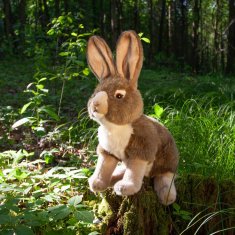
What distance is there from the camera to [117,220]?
2344mm

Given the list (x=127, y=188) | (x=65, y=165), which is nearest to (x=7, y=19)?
(x=65, y=165)

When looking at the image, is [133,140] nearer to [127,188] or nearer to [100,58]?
[127,188]

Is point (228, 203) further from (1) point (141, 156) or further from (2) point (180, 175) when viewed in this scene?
(1) point (141, 156)

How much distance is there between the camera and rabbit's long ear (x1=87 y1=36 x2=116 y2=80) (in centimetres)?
210

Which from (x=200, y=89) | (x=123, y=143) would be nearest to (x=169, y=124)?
(x=123, y=143)

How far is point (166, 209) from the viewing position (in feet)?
7.84

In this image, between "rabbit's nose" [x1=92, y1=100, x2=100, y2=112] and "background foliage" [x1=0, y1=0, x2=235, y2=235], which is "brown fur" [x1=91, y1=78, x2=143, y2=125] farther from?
"background foliage" [x1=0, y1=0, x2=235, y2=235]

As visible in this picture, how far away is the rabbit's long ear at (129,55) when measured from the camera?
2020 mm

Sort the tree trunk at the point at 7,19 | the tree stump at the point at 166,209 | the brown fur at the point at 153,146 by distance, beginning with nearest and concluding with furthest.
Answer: the brown fur at the point at 153,146 → the tree stump at the point at 166,209 → the tree trunk at the point at 7,19

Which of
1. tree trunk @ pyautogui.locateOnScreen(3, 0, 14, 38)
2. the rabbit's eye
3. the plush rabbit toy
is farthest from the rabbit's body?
tree trunk @ pyautogui.locateOnScreen(3, 0, 14, 38)

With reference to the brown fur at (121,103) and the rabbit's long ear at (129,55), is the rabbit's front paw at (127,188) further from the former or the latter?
the rabbit's long ear at (129,55)

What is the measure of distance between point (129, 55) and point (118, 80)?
14cm

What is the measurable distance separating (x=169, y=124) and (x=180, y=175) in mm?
1006

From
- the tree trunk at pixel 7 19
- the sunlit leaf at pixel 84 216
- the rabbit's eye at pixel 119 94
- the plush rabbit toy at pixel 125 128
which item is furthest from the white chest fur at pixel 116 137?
the tree trunk at pixel 7 19
